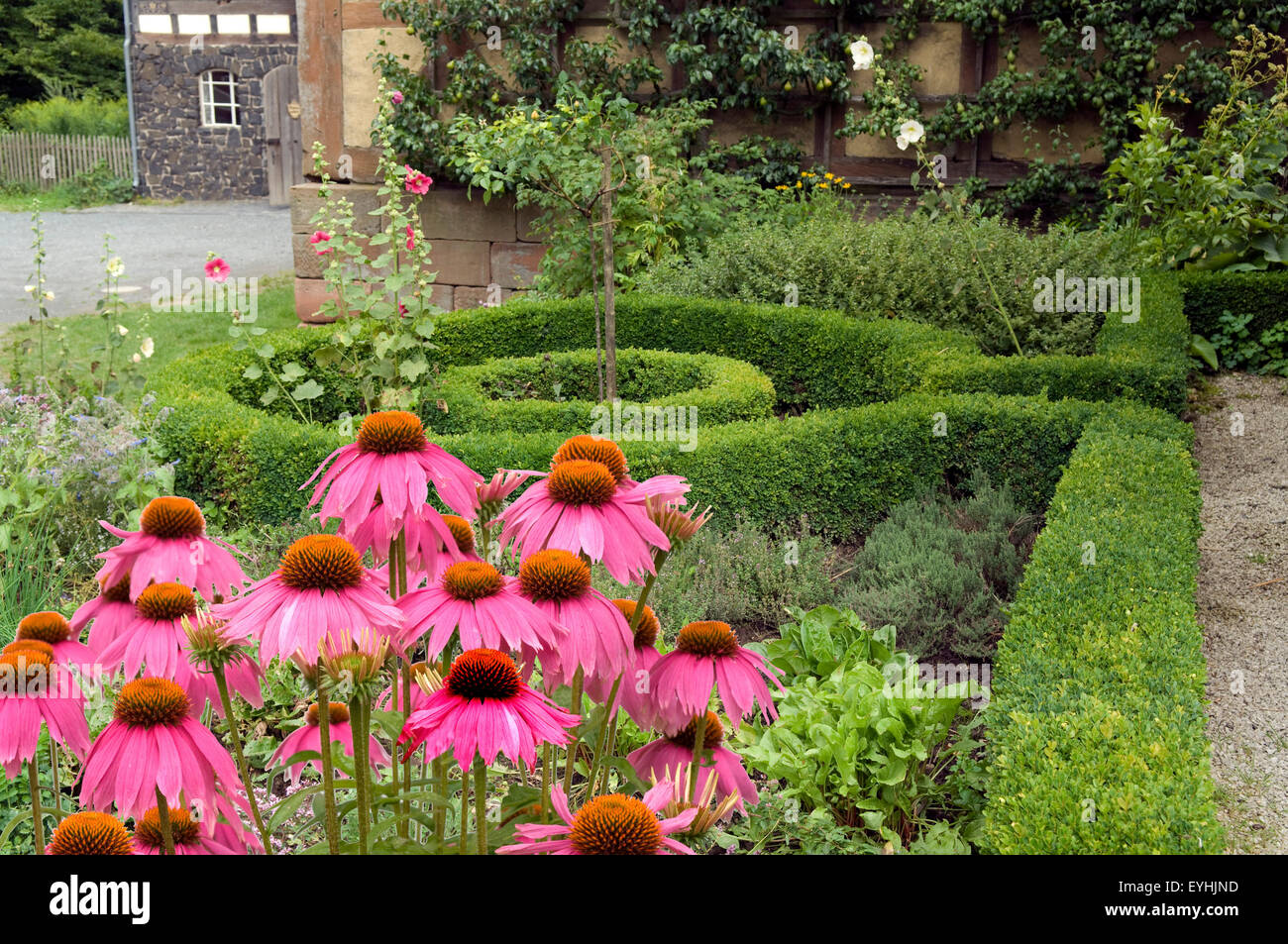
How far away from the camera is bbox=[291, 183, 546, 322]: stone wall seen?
420 inches

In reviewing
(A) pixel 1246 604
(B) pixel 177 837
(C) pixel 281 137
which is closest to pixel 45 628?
(B) pixel 177 837

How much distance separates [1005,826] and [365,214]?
998cm

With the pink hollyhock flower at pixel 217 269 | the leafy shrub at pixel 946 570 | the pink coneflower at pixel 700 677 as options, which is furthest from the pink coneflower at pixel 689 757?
the pink hollyhock flower at pixel 217 269

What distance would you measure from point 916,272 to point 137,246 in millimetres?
12050

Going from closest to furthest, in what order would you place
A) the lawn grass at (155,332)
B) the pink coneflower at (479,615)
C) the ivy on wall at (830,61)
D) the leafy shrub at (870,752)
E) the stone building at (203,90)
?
the pink coneflower at (479,615), the leafy shrub at (870,752), the lawn grass at (155,332), the ivy on wall at (830,61), the stone building at (203,90)

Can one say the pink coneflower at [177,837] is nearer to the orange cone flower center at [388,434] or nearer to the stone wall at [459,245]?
the orange cone flower center at [388,434]

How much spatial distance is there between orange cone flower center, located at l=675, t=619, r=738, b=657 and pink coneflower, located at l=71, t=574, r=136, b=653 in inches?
23.2

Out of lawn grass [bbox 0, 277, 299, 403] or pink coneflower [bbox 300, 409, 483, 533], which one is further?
lawn grass [bbox 0, 277, 299, 403]

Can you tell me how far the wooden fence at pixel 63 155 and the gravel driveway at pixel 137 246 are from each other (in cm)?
214

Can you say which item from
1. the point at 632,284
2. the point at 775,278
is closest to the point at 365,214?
the point at 632,284

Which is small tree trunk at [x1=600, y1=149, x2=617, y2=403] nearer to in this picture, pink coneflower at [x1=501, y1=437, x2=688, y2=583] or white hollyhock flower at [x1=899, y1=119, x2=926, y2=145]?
white hollyhock flower at [x1=899, y1=119, x2=926, y2=145]

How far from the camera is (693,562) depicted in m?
4.40

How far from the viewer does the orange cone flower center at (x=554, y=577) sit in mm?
1092

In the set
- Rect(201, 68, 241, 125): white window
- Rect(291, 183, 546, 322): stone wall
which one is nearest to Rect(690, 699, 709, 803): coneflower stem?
Rect(291, 183, 546, 322): stone wall
